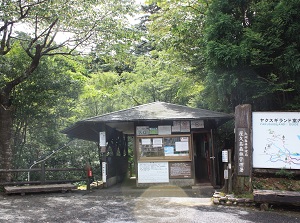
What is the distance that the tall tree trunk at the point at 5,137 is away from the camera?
1188cm

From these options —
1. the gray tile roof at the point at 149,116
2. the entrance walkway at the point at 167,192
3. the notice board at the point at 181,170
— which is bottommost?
the entrance walkway at the point at 167,192

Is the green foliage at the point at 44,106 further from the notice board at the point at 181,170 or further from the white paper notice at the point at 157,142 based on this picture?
the notice board at the point at 181,170

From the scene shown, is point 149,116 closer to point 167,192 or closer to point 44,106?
point 167,192

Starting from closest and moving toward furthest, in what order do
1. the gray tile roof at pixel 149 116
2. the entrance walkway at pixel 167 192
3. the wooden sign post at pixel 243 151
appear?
the wooden sign post at pixel 243 151, the entrance walkway at pixel 167 192, the gray tile roof at pixel 149 116

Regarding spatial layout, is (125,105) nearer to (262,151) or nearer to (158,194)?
(158,194)

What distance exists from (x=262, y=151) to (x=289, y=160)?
0.78 metres

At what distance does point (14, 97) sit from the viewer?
13031 millimetres

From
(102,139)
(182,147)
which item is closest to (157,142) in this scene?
(182,147)

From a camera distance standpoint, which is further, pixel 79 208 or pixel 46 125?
pixel 46 125

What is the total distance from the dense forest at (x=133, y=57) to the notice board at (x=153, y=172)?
3434 mm

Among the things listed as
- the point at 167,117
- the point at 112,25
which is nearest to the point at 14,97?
the point at 112,25

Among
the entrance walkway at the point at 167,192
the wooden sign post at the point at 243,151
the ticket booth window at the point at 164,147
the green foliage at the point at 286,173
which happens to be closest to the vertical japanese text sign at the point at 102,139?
the ticket booth window at the point at 164,147

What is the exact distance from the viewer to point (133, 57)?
46.5 ft

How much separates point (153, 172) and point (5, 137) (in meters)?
5.73
